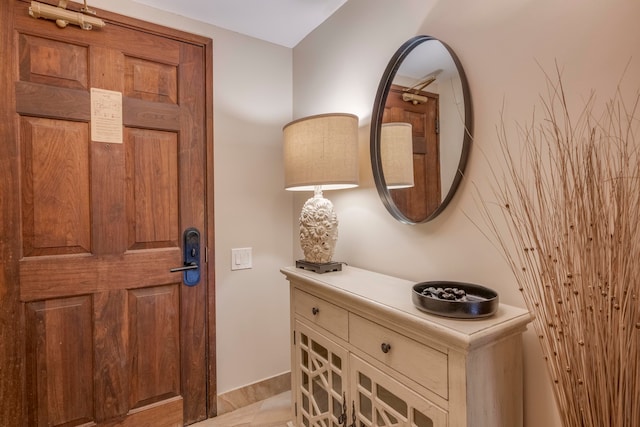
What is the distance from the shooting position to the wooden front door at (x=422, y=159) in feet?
3.99

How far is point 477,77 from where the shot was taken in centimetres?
110

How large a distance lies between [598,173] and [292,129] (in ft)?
3.59

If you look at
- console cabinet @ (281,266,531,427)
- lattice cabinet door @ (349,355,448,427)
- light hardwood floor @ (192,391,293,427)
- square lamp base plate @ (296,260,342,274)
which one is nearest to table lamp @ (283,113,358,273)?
square lamp base plate @ (296,260,342,274)

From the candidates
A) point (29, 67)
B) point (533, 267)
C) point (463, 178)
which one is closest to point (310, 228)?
point (463, 178)

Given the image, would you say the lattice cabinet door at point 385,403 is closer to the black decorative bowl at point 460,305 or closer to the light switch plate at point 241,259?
the black decorative bowl at point 460,305

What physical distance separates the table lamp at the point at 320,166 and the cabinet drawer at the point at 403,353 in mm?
384

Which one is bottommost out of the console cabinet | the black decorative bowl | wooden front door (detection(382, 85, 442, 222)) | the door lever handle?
the console cabinet

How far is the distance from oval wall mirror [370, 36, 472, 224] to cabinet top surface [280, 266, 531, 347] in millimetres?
299

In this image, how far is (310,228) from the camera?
1.46 m

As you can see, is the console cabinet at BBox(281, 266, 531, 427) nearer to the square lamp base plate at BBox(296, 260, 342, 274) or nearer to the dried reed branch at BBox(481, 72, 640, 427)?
the square lamp base plate at BBox(296, 260, 342, 274)

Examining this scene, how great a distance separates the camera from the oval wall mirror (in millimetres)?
1151

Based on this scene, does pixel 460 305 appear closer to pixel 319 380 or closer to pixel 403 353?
pixel 403 353

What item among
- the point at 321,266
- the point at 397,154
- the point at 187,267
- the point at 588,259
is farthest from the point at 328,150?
Answer: the point at 187,267

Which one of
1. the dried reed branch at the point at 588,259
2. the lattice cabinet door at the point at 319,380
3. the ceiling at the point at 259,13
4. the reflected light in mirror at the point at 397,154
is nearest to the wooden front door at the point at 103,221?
the ceiling at the point at 259,13
